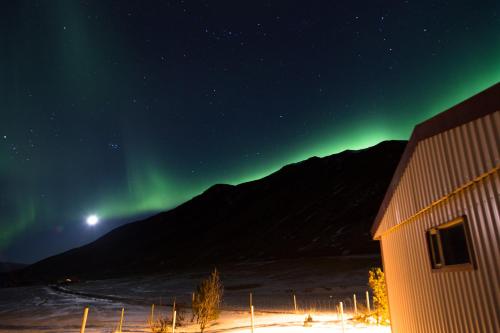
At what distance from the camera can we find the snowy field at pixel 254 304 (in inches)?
831

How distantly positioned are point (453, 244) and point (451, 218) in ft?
9.11

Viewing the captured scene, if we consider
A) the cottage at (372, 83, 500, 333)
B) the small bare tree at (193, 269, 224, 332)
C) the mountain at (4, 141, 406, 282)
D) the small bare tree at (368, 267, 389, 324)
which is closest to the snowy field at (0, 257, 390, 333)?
the small bare tree at (368, 267, 389, 324)

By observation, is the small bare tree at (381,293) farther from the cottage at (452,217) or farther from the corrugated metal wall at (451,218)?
the cottage at (452,217)

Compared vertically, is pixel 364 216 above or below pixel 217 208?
below

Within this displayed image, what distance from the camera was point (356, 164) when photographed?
161 meters

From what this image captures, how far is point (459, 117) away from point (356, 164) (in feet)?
526

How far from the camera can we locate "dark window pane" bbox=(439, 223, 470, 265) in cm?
677

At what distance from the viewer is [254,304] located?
3438 cm

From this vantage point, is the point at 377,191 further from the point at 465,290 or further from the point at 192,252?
the point at 465,290

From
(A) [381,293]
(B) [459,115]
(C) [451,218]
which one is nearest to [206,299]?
(A) [381,293]

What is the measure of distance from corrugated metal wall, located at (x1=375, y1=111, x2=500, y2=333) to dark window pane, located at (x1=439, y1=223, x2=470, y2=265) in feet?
0.85

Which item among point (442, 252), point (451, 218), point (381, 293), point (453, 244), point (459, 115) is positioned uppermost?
point (459, 115)

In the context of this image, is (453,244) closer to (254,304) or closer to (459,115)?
(459,115)

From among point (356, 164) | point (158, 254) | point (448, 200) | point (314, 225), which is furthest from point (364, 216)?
point (448, 200)
